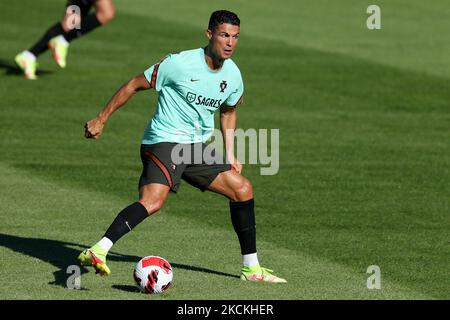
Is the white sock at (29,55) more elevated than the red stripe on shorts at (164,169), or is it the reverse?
the white sock at (29,55)

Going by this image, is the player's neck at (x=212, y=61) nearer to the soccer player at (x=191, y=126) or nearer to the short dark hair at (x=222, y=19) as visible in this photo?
the soccer player at (x=191, y=126)

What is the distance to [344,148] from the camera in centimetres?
1855

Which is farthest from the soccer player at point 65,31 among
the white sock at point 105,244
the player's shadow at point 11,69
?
the white sock at point 105,244

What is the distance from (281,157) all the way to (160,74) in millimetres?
7049

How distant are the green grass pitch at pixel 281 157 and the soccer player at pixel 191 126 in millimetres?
571

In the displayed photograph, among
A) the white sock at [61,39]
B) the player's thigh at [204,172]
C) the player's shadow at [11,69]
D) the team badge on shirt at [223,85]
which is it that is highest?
the white sock at [61,39]

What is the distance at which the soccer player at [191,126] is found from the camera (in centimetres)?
1095

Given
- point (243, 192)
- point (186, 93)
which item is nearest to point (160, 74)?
point (186, 93)

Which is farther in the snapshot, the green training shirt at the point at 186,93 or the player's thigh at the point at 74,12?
the player's thigh at the point at 74,12

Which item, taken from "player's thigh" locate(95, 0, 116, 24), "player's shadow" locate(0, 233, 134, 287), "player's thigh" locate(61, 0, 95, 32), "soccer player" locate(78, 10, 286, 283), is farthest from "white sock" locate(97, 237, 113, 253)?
"player's thigh" locate(61, 0, 95, 32)

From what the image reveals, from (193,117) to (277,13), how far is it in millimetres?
19355

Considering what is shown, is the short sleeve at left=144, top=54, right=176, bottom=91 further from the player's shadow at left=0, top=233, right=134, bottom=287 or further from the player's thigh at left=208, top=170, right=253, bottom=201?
the player's shadow at left=0, top=233, right=134, bottom=287

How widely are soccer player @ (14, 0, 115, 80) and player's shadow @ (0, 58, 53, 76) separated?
333 mm

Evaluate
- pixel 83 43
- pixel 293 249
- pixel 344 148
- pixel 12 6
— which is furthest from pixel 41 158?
pixel 12 6
